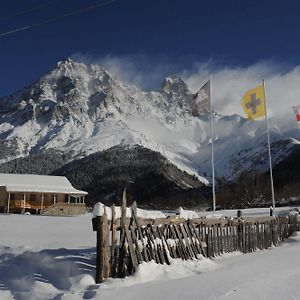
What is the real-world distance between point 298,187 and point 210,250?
250ft

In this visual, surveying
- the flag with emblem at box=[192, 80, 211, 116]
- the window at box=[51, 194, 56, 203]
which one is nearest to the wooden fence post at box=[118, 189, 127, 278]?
the flag with emblem at box=[192, 80, 211, 116]

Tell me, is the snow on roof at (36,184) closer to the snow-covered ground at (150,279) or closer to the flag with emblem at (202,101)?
the flag with emblem at (202,101)

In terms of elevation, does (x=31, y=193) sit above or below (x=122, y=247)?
above

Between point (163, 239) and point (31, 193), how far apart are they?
51835 mm

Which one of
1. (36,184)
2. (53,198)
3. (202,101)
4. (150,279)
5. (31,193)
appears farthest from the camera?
(36,184)

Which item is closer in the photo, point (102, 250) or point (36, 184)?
point (102, 250)

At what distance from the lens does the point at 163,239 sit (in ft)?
39.9

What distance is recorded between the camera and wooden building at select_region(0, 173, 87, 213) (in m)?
59.6

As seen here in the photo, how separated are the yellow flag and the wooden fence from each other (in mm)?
12794

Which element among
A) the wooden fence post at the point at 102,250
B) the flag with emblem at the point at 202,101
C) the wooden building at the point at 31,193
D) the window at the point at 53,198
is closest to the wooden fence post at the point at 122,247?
the wooden fence post at the point at 102,250

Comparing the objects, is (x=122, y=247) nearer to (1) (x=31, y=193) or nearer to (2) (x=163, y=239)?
(2) (x=163, y=239)

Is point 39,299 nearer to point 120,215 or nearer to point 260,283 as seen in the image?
point 120,215

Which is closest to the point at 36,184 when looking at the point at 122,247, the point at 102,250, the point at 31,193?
the point at 31,193

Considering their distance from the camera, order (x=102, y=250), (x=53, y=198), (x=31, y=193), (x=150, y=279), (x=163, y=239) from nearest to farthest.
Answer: (x=102, y=250), (x=150, y=279), (x=163, y=239), (x=31, y=193), (x=53, y=198)
